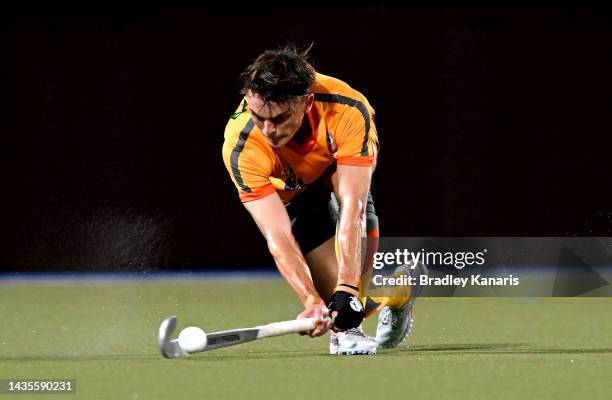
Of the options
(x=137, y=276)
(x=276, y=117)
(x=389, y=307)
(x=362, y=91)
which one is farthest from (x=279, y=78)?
(x=137, y=276)

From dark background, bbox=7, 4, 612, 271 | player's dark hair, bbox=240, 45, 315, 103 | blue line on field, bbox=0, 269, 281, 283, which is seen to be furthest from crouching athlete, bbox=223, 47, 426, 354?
blue line on field, bbox=0, 269, 281, 283

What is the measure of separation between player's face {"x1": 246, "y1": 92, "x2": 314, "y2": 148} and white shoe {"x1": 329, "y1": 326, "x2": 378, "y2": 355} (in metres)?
0.97

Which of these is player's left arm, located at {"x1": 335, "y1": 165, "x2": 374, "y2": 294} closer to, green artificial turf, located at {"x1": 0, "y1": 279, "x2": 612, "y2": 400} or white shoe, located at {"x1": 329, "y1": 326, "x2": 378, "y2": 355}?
green artificial turf, located at {"x1": 0, "y1": 279, "x2": 612, "y2": 400}

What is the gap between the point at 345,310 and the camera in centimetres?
505

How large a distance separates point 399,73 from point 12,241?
319 centimetres

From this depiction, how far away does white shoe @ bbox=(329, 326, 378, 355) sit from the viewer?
18.7ft

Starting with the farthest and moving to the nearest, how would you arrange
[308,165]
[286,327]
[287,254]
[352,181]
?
[308,165] → [352,181] → [287,254] → [286,327]

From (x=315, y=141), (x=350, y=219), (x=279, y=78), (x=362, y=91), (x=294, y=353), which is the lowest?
(x=294, y=353)

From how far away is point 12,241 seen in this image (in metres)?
10.4

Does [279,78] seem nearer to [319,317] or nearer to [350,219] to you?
[350,219]

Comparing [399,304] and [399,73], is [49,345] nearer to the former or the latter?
[399,304]

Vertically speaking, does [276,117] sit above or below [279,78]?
Result: below

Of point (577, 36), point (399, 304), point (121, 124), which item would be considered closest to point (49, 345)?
point (399, 304)

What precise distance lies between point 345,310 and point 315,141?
78cm
